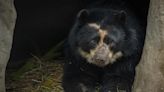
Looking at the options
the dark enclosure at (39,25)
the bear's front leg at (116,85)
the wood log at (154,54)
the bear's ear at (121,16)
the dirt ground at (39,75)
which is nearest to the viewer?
the wood log at (154,54)

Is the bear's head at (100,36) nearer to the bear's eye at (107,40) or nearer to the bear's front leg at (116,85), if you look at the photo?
the bear's eye at (107,40)

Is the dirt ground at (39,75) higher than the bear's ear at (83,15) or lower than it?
lower

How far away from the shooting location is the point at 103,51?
15.6ft

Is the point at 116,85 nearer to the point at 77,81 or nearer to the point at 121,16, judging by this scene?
the point at 77,81

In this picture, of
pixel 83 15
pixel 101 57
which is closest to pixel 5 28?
pixel 83 15

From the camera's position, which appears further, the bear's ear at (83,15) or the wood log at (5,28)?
the bear's ear at (83,15)

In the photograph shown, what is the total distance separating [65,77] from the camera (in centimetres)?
517

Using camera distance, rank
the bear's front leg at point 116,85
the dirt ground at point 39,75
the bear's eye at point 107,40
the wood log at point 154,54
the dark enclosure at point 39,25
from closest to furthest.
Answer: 1. the wood log at point 154,54
2. the bear's eye at point 107,40
3. the bear's front leg at point 116,85
4. the dirt ground at point 39,75
5. the dark enclosure at point 39,25

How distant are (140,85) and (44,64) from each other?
1.65 meters

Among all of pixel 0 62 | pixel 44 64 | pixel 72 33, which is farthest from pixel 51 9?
pixel 0 62

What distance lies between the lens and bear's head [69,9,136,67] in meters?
4.78

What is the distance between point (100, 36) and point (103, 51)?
0.14 metres

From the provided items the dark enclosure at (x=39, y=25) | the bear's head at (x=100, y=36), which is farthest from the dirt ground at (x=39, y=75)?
the bear's head at (x=100, y=36)

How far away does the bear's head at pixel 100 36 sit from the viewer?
4.78 m
